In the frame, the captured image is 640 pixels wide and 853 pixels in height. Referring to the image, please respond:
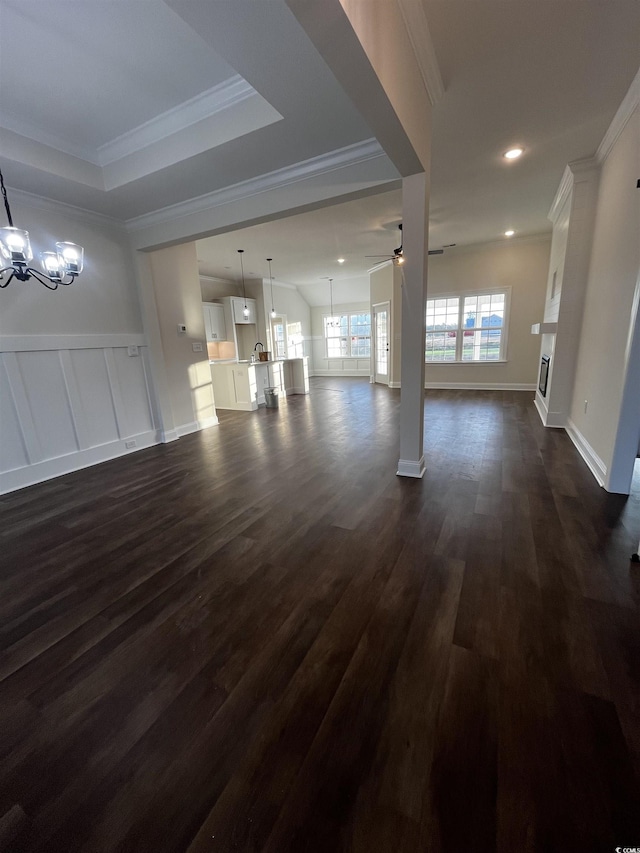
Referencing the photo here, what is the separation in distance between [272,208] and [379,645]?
351cm

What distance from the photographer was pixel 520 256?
22.0 feet

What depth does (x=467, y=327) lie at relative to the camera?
750 cm

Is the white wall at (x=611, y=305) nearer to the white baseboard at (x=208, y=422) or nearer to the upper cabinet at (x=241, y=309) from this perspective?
the white baseboard at (x=208, y=422)

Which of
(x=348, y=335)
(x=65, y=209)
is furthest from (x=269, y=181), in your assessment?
(x=348, y=335)

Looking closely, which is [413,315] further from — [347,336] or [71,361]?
[347,336]

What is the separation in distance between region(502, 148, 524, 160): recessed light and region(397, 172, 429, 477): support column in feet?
5.02

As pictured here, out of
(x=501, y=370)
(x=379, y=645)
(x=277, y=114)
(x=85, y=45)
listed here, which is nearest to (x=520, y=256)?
(x=501, y=370)

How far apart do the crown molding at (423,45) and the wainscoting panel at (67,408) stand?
3.85 meters

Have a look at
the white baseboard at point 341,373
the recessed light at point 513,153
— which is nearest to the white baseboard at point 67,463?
the recessed light at point 513,153

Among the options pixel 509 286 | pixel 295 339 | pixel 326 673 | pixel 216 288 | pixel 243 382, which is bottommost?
pixel 326 673

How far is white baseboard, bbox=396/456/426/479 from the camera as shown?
3.07 meters

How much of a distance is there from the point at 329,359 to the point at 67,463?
9.05m

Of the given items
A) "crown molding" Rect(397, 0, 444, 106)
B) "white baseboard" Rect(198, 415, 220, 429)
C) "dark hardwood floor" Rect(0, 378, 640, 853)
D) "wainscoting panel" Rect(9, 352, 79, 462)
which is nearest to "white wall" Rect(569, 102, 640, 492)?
"dark hardwood floor" Rect(0, 378, 640, 853)

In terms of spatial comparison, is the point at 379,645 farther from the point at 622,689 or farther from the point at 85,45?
the point at 85,45
